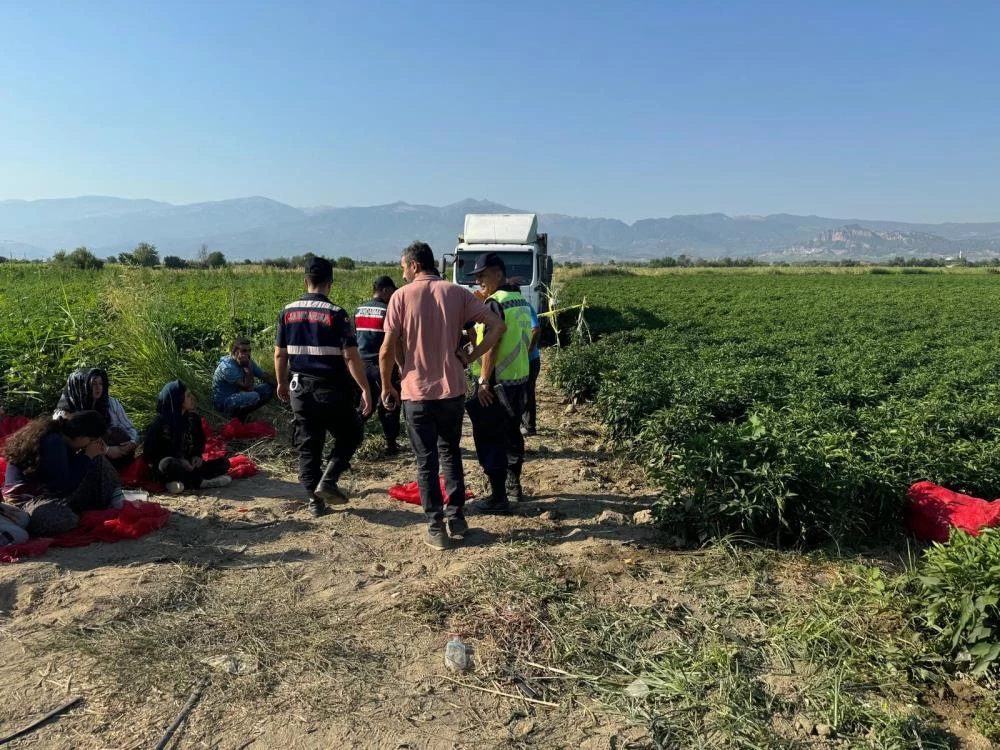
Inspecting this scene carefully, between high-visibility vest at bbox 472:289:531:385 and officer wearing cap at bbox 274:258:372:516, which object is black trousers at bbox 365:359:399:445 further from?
high-visibility vest at bbox 472:289:531:385

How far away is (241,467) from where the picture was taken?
612 cm

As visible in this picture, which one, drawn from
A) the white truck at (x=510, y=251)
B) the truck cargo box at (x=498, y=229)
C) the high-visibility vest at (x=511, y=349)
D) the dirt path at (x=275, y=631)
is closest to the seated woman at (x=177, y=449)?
the dirt path at (x=275, y=631)

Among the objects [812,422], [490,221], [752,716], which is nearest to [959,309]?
[490,221]

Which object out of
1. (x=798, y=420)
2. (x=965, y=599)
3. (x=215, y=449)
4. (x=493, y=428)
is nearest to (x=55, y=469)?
(x=215, y=449)

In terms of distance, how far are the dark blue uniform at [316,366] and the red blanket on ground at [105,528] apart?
1.15 meters

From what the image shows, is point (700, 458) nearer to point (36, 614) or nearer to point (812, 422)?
point (812, 422)

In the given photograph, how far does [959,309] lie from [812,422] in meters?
18.2

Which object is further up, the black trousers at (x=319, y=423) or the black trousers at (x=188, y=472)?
the black trousers at (x=319, y=423)

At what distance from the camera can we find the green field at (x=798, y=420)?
13.6 feet

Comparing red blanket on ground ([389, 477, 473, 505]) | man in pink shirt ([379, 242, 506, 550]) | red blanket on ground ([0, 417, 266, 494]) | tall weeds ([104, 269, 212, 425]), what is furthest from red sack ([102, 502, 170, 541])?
tall weeds ([104, 269, 212, 425])

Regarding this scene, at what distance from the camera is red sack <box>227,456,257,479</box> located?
6.06m

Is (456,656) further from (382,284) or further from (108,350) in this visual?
(108,350)

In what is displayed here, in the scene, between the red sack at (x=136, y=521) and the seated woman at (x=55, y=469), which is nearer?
the seated woman at (x=55, y=469)

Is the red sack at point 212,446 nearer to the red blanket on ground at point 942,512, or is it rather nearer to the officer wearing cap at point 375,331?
Answer: the officer wearing cap at point 375,331
